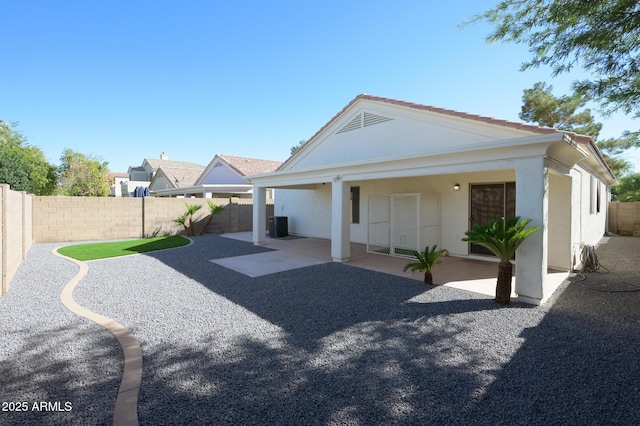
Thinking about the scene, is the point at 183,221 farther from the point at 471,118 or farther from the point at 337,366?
the point at 337,366

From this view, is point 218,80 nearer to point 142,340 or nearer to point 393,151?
point 393,151

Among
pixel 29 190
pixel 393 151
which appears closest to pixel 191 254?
pixel 393 151

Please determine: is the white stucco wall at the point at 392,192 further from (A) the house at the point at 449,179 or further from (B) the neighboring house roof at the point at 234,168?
(B) the neighboring house roof at the point at 234,168

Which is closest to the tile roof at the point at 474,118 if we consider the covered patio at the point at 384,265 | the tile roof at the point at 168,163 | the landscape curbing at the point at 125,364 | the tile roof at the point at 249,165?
the covered patio at the point at 384,265

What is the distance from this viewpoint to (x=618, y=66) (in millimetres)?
6246

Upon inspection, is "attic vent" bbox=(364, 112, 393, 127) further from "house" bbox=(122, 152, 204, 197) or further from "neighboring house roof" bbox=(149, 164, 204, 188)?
"house" bbox=(122, 152, 204, 197)

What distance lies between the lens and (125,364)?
145 inches

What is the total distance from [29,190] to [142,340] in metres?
22.5

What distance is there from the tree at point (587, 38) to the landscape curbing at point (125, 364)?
9.11 m

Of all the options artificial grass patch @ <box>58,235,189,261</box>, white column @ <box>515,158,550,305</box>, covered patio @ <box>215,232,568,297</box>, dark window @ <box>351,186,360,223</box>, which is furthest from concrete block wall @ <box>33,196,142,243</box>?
white column @ <box>515,158,550,305</box>

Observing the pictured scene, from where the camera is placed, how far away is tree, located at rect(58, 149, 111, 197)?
29.3 m

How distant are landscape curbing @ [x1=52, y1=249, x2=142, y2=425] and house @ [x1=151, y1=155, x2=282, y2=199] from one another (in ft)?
55.8

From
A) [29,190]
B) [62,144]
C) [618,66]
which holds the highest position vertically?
[62,144]

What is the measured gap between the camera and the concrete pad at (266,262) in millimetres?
8883
